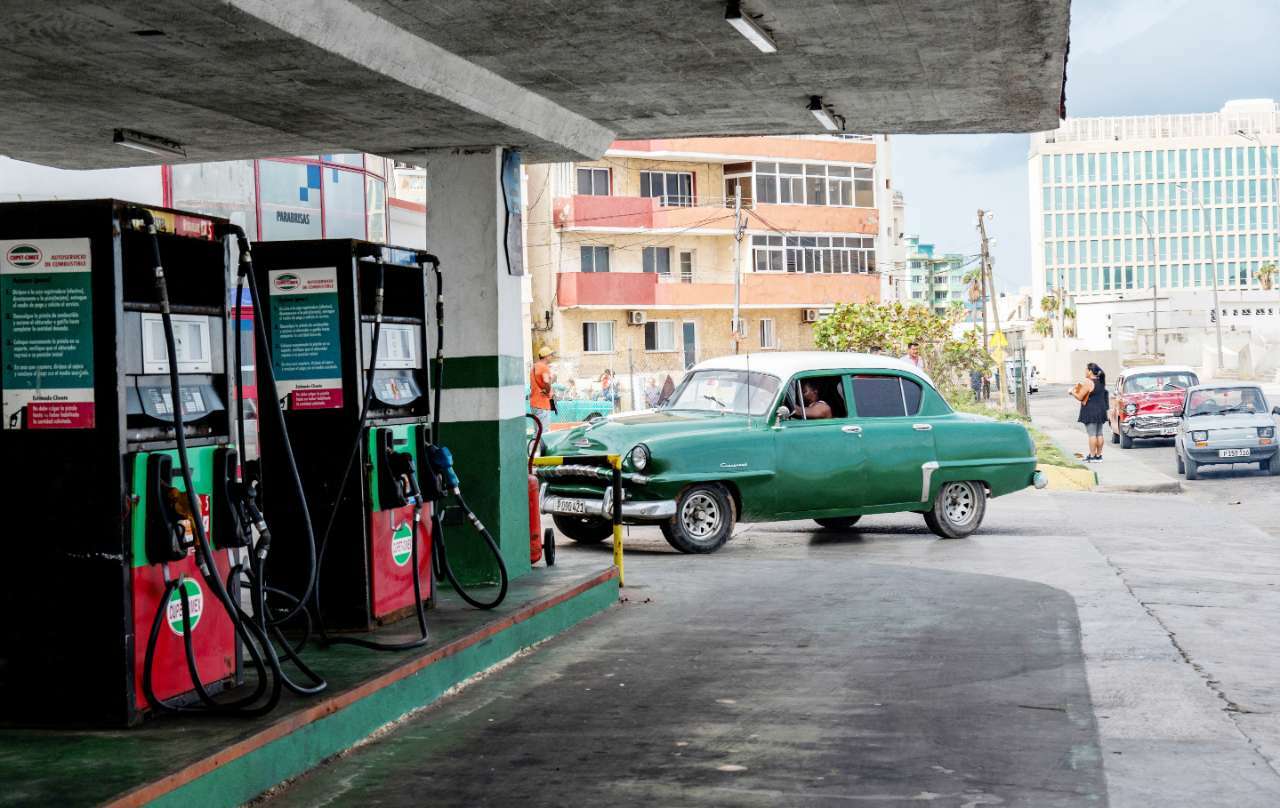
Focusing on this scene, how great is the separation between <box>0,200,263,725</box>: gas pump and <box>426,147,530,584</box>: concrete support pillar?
4387 mm

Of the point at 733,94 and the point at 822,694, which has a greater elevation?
the point at 733,94

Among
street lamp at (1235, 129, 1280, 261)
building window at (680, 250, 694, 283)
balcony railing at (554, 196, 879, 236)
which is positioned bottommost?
building window at (680, 250, 694, 283)

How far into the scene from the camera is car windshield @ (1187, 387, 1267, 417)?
25.7m

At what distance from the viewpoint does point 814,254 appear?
201 feet

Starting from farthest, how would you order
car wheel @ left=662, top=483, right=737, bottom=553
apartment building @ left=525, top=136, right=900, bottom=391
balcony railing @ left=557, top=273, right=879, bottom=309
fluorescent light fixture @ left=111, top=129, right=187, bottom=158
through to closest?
apartment building @ left=525, top=136, right=900, bottom=391, balcony railing @ left=557, top=273, right=879, bottom=309, car wheel @ left=662, top=483, right=737, bottom=553, fluorescent light fixture @ left=111, top=129, right=187, bottom=158

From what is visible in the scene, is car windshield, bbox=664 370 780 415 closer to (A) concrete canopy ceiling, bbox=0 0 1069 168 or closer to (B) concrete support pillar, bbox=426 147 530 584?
(A) concrete canopy ceiling, bbox=0 0 1069 168

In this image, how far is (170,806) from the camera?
16.9 ft

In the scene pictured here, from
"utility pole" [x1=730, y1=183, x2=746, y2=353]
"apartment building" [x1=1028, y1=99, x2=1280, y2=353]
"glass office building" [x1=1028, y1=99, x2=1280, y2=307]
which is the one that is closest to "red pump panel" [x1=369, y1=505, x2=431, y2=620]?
"utility pole" [x1=730, y1=183, x2=746, y2=353]

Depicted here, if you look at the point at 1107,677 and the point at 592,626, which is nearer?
the point at 1107,677

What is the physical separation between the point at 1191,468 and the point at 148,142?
19.4 meters

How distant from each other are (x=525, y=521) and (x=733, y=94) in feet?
11.5

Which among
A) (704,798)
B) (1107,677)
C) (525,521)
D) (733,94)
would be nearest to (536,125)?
(733,94)

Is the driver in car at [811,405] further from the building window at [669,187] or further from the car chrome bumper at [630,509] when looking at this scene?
the building window at [669,187]

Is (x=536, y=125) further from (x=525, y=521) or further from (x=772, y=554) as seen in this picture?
(x=772, y=554)
